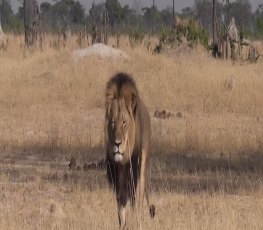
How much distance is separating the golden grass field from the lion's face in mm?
681

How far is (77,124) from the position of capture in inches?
730

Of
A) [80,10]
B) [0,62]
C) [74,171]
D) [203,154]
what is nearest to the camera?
[74,171]

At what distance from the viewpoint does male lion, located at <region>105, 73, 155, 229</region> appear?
25.3 ft

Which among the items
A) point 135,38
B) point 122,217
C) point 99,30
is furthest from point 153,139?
point 135,38

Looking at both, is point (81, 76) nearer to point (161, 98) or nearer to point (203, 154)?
point (161, 98)

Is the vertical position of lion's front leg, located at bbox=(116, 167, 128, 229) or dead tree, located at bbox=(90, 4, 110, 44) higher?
lion's front leg, located at bbox=(116, 167, 128, 229)

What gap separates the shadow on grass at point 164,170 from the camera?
1131cm

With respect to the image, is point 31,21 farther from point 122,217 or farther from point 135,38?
point 122,217

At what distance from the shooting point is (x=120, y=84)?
7.92 meters

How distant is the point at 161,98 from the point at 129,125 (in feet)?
43.0

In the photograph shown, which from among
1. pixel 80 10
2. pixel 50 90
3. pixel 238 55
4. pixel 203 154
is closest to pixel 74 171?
pixel 203 154

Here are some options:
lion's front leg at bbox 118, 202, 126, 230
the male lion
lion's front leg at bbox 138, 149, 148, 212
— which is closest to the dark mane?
the male lion

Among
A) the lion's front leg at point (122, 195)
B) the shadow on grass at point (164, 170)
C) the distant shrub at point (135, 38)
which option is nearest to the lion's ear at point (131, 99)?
the lion's front leg at point (122, 195)

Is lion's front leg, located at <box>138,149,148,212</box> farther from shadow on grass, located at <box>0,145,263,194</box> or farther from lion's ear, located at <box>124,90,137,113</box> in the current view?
shadow on grass, located at <box>0,145,263,194</box>
